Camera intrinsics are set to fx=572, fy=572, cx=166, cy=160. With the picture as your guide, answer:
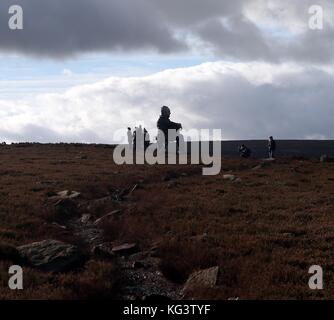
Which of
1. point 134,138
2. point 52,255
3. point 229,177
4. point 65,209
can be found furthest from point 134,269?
point 134,138

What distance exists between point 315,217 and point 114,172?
1736 centimetres

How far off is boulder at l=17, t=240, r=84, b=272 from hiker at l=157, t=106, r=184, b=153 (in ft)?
121

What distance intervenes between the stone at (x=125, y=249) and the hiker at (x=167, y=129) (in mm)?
35364

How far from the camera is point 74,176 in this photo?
116 feet

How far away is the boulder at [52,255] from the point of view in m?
16.8

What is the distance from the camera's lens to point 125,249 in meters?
19.3

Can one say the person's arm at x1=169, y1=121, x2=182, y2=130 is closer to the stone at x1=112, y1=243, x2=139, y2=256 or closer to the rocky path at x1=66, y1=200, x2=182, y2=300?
the rocky path at x1=66, y1=200, x2=182, y2=300

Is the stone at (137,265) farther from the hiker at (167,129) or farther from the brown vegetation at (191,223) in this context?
the hiker at (167,129)

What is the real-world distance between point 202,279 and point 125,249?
4274 mm

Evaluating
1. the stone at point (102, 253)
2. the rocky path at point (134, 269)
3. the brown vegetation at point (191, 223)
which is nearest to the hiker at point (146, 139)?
the brown vegetation at point (191, 223)

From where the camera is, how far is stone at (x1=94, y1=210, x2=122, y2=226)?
2330 centimetres

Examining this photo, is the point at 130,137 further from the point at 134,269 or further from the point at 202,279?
the point at 202,279
